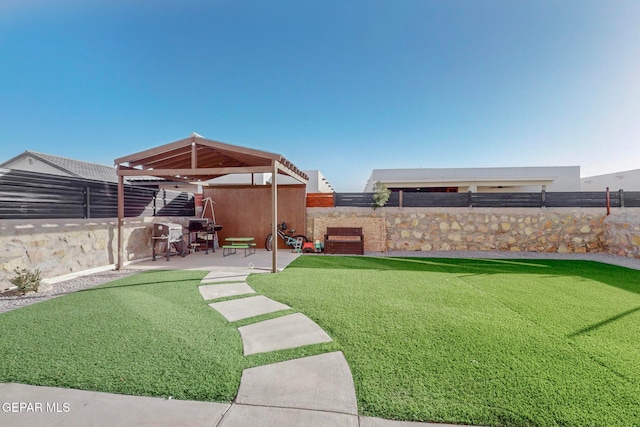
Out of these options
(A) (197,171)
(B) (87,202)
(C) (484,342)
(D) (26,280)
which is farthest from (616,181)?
(D) (26,280)

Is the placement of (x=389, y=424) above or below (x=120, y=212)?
below

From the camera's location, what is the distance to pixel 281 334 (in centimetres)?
303

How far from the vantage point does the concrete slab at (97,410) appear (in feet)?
5.68

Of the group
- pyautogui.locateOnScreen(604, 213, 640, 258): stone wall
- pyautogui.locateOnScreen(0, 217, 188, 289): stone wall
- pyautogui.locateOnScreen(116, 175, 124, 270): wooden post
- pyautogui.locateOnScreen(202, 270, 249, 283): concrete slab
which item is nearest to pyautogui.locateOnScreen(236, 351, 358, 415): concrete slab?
pyautogui.locateOnScreen(202, 270, 249, 283): concrete slab

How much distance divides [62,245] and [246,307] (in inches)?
189

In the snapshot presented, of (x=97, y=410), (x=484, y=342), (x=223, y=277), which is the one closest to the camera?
(x=97, y=410)

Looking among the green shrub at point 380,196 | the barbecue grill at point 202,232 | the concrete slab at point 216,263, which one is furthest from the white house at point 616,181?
the barbecue grill at point 202,232

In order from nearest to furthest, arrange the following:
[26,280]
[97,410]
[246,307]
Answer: [97,410], [246,307], [26,280]

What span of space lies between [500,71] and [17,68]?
17.1 meters

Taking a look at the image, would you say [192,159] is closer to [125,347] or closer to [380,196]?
[125,347]

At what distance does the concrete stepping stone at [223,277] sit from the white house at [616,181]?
943 inches

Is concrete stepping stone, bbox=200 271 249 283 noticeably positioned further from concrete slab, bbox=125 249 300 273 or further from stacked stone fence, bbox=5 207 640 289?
stacked stone fence, bbox=5 207 640 289

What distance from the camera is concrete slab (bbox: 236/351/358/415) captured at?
1902 millimetres

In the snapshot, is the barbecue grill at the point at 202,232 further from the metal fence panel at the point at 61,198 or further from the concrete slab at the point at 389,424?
the concrete slab at the point at 389,424
